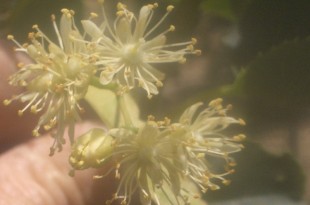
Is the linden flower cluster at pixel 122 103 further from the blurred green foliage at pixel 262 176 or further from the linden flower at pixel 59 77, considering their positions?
the blurred green foliage at pixel 262 176

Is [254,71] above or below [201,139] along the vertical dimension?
above

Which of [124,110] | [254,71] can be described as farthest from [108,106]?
[254,71]

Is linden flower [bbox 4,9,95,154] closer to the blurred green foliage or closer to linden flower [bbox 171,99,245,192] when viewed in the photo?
linden flower [bbox 171,99,245,192]

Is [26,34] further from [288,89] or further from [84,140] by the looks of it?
[288,89]

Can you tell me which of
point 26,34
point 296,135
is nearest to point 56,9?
point 26,34

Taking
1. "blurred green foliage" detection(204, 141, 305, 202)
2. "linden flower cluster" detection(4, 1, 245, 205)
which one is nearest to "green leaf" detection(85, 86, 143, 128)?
"linden flower cluster" detection(4, 1, 245, 205)

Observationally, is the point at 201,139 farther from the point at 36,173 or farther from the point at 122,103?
the point at 36,173
